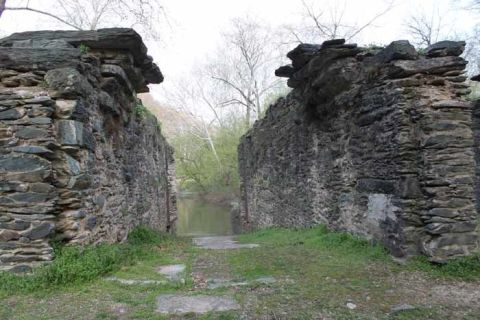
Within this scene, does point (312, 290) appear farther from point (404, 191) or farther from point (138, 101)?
point (138, 101)

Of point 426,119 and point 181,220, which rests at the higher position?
point 426,119

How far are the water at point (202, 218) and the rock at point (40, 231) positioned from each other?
42.6 ft

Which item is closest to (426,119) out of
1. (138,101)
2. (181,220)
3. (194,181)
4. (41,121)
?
(41,121)

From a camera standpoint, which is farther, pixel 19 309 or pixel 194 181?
→ pixel 194 181

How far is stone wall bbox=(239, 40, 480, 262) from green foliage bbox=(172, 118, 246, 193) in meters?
19.3

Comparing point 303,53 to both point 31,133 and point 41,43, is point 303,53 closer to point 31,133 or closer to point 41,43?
point 41,43

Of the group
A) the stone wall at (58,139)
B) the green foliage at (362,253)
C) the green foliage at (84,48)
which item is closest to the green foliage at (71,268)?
the stone wall at (58,139)

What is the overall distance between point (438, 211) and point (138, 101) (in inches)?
245

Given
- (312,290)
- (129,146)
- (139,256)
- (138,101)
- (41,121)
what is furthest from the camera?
(138,101)

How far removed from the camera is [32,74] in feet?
15.5

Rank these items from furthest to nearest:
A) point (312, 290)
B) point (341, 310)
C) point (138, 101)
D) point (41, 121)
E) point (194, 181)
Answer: point (194, 181) → point (138, 101) → point (41, 121) → point (312, 290) → point (341, 310)

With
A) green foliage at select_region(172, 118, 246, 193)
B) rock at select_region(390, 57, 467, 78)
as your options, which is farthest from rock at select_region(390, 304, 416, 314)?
green foliage at select_region(172, 118, 246, 193)

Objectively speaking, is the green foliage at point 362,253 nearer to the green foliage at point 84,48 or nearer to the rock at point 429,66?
the rock at point 429,66

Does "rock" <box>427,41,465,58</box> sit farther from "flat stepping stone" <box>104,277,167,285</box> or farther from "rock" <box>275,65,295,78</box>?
"flat stepping stone" <box>104,277,167,285</box>
